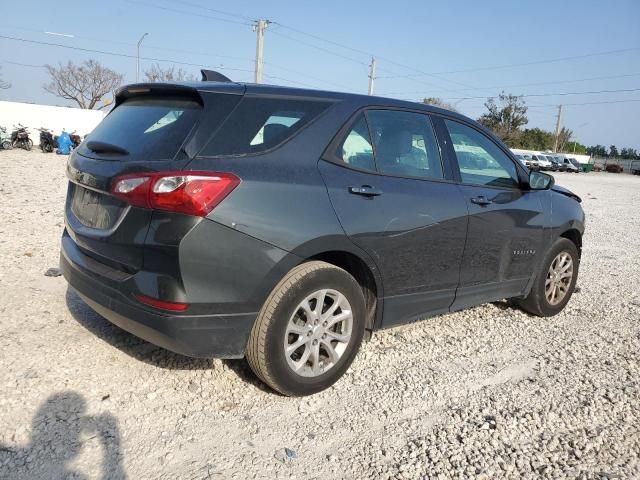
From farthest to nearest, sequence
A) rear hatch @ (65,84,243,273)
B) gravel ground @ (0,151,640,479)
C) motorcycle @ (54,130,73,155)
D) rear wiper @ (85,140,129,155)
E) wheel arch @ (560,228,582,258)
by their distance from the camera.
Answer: motorcycle @ (54,130,73,155) → wheel arch @ (560,228,582,258) → rear wiper @ (85,140,129,155) → rear hatch @ (65,84,243,273) → gravel ground @ (0,151,640,479)

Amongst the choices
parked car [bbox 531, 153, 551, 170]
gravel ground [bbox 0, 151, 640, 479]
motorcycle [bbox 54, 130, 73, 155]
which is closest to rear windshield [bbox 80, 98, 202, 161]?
gravel ground [bbox 0, 151, 640, 479]

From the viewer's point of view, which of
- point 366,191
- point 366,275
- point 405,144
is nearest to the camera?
point 366,191

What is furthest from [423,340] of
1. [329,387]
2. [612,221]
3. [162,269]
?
[612,221]

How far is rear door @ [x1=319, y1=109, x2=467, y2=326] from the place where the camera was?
3.06 m

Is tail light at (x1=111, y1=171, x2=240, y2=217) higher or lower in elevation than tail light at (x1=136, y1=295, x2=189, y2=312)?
higher

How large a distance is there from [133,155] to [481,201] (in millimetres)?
2490

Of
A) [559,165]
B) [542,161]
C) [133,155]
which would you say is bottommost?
[133,155]

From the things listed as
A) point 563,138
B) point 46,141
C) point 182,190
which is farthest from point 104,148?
point 563,138

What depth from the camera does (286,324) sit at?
2.81 metres

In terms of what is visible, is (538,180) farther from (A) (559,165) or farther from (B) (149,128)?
(A) (559,165)

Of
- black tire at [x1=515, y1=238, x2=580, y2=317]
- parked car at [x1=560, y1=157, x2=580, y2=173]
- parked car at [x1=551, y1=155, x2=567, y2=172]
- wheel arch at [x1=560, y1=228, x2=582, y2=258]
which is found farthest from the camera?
parked car at [x1=560, y1=157, x2=580, y2=173]

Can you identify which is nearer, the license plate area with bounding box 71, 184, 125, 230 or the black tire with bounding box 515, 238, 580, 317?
the license plate area with bounding box 71, 184, 125, 230

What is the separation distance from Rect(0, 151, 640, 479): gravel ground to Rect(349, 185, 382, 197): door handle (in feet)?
3.93

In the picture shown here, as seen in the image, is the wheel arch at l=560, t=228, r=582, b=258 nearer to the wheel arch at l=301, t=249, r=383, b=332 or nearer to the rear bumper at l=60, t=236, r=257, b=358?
the wheel arch at l=301, t=249, r=383, b=332
